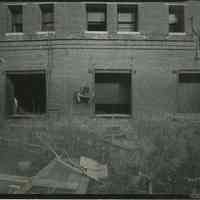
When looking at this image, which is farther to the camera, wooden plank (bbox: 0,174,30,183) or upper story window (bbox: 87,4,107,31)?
upper story window (bbox: 87,4,107,31)

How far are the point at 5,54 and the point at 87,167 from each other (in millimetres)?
1736

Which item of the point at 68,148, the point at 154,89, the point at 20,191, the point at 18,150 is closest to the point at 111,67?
the point at 154,89

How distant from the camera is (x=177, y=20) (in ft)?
9.77

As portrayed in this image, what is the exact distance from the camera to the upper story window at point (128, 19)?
9.80 feet

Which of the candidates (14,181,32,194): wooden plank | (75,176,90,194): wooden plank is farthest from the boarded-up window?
(14,181,32,194): wooden plank

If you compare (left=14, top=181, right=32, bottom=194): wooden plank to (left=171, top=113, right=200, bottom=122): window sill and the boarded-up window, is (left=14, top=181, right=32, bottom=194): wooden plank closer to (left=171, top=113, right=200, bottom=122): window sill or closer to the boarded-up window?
(left=171, top=113, right=200, bottom=122): window sill

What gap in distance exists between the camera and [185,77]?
9.72 feet

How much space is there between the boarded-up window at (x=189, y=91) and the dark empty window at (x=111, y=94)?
0.65m

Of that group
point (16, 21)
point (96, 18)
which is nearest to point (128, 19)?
point (96, 18)

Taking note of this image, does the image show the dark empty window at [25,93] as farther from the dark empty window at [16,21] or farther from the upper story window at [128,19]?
the upper story window at [128,19]

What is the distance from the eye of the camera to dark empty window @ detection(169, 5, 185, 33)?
2.98 metres

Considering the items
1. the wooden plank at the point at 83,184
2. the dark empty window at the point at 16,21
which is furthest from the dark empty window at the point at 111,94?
the dark empty window at the point at 16,21

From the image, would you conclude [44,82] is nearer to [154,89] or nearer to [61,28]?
[61,28]

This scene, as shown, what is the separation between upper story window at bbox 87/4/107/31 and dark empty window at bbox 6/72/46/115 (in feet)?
2.88
